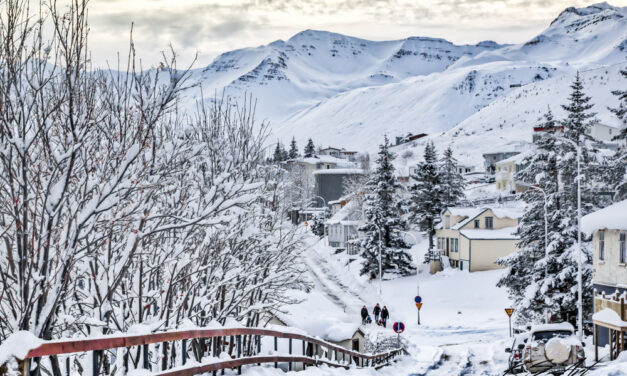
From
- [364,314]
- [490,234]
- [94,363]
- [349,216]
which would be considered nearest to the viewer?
[94,363]

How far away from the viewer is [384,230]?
6322cm

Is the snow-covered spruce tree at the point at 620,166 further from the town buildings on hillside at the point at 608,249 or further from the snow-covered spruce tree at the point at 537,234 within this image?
the snow-covered spruce tree at the point at 537,234

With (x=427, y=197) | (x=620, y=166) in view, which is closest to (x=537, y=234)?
(x=620, y=166)

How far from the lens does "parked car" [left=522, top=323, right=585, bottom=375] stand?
20.2m

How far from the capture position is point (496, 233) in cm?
6638

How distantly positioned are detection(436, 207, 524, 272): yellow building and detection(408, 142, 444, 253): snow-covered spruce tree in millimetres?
1234

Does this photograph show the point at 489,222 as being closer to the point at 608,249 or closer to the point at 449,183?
the point at 449,183

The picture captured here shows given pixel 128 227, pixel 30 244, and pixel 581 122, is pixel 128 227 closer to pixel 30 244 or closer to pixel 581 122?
pixel 30 244

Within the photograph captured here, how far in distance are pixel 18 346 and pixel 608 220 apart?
102 ft

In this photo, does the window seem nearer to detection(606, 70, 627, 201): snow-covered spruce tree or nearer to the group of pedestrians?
the group of pedestrians

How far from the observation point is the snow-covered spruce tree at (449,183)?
72.6 m

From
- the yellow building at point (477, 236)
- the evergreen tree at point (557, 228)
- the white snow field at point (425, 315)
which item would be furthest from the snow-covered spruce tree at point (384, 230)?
the evergreen tree at point (557, 228)

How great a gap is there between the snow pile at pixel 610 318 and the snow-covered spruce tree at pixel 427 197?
47.6 meters

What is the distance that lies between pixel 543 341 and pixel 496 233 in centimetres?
4546
